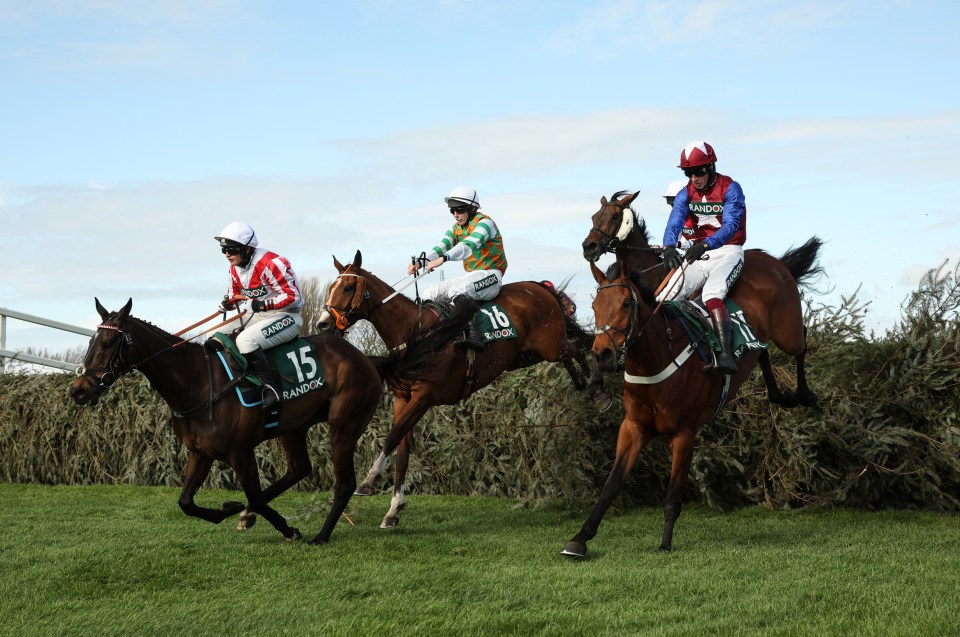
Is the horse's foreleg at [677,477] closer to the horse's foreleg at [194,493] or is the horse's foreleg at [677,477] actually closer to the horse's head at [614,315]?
the horse's head at [614,315]

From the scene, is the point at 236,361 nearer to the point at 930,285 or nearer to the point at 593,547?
the point at 593,547

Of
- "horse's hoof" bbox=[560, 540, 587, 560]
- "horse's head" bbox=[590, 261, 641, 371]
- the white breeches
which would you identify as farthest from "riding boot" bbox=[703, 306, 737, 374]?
"horse's hoof" bbox=[560, 540, 587, 560]

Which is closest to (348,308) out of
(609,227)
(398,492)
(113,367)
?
(398,492)

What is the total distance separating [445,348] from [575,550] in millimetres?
2523

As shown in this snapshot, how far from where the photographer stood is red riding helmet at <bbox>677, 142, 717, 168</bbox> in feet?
24.3

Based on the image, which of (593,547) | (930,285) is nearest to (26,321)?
(593,547)

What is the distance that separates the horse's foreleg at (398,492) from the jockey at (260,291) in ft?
4.87

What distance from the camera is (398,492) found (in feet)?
27.4

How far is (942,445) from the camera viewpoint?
775 cm

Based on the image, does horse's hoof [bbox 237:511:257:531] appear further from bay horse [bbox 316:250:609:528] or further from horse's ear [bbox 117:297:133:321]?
horse's ear [bbox 117:297:133:321]

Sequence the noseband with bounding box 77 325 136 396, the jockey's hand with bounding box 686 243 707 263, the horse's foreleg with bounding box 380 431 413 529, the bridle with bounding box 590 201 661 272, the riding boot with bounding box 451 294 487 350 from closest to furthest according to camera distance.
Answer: the noseband with bounding box 77 325 136 396
the bridle with bounding box 590 201 661 272
the jockey's hand with bounding box 686 243 707 263
the horse's foreleg with bounding box 380 431 413 529
the riding boot with bounding box 451 294 487 350

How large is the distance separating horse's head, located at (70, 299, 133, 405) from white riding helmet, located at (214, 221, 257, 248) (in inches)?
35.8

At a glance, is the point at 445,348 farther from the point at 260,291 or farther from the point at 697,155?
the point at 697,155

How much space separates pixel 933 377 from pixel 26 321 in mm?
11438
